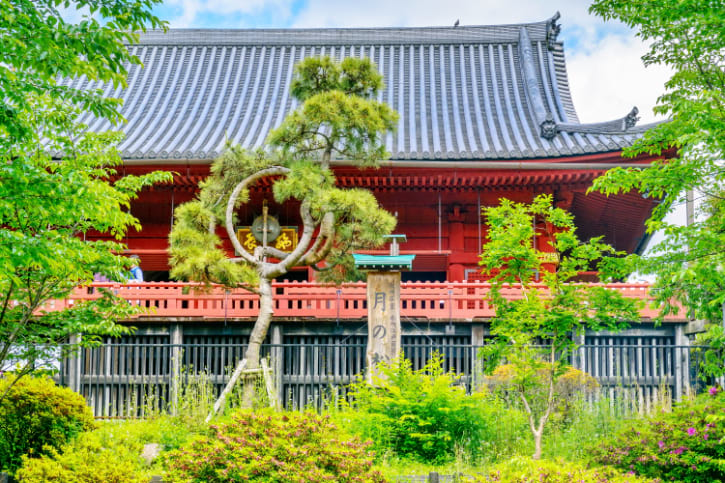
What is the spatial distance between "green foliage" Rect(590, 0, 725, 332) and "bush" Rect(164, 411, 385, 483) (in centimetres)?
356

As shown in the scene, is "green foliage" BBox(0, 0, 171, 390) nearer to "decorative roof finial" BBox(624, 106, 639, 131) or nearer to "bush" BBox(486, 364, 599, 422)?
"bush" BBox(486, 364, 599, 422)

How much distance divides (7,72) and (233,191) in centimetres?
661

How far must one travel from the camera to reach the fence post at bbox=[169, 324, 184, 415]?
1183cm

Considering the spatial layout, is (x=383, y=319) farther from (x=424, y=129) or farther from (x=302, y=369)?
(x=424, y=129)

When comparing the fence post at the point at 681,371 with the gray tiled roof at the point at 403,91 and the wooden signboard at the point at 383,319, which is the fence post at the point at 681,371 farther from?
the wooden signboard at the point at 383,319

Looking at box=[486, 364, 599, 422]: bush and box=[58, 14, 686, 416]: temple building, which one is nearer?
box=[486, 364, 599, 422]: bush

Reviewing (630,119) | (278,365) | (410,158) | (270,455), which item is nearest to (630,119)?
(630,119)

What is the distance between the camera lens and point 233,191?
13188mm

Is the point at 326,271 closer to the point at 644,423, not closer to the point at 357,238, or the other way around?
the point at 357,238

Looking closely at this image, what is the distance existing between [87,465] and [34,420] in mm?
1859

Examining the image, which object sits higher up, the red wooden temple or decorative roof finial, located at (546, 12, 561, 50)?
decorative roof finial, located at (546, 12, 561, 50)

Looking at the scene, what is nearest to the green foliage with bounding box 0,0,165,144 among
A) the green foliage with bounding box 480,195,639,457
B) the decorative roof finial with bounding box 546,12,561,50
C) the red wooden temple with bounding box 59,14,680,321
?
the green foliage with bounding box 480,195,639,457

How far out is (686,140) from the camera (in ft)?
25.1

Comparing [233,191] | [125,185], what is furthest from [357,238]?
[125,185]
